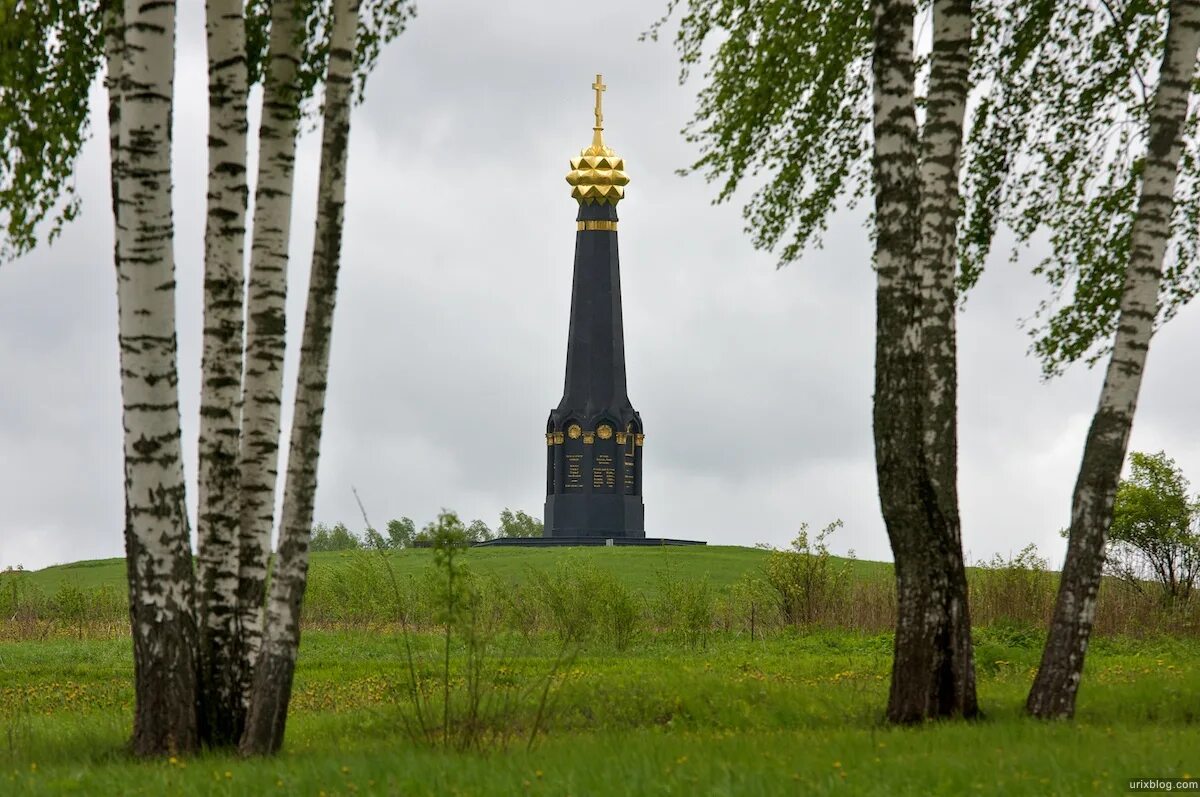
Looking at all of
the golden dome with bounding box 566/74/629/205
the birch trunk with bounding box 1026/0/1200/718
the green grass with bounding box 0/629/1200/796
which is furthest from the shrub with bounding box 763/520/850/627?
the golden dome with bounding box 566/74/629/205

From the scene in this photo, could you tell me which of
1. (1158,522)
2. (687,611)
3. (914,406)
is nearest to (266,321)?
(914,406)

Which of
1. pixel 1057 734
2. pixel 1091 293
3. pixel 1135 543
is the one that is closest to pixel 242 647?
pixel 1057 734

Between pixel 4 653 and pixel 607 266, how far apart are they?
770 inches

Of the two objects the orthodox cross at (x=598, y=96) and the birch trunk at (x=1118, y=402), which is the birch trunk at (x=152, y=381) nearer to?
the birch trunk at (x=1118, y=402)

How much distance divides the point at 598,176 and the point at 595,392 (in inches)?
231

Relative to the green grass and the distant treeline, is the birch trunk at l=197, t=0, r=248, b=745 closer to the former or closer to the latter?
the green grass

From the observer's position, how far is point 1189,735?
318 inches

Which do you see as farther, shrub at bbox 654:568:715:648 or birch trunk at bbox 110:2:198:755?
shrub at bbox 654:568:715:648

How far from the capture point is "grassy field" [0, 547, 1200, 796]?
20.2 feet

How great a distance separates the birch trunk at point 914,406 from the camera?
8.40 metres

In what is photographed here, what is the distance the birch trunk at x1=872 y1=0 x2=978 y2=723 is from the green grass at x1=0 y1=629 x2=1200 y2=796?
0.43 m

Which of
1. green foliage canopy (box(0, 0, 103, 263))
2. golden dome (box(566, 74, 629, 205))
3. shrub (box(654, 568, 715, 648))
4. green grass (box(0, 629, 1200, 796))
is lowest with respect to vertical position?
green grass (box(0, 629, 1200, 796))

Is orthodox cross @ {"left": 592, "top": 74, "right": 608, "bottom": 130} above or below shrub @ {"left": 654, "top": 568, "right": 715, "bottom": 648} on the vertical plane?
above

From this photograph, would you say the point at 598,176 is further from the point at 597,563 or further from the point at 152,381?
the point at 152,381
